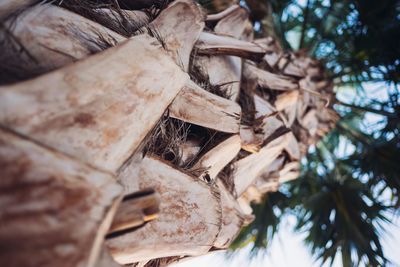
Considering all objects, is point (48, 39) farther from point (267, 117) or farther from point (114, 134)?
point (267, 117)

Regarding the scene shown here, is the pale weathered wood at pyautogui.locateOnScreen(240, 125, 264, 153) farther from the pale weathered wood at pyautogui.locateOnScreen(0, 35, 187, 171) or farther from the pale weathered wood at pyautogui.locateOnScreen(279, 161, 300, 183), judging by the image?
the pale weathered wood at pyautogui.locateOnScreen(279, 161, 300, 183)

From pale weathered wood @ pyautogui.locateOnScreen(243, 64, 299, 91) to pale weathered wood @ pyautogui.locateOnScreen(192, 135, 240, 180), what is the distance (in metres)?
0.48

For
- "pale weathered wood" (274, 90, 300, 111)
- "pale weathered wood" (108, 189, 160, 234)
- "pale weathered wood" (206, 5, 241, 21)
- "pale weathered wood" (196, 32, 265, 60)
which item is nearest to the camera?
"pale weathered wood" (108, 189, 160, 234)

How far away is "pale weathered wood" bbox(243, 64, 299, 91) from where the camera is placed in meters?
1.34

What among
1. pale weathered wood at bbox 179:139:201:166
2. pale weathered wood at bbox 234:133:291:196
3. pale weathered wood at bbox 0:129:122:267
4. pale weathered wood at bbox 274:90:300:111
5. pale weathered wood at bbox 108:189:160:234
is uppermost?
pale weathered wood at bbox 0:129:122:267

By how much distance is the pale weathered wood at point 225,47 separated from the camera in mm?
1000

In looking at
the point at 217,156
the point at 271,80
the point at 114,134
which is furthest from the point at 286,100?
the point at 114,134

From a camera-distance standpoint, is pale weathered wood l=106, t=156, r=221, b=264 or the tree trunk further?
pale weathered wood l=106, t=156, r=221, b=264

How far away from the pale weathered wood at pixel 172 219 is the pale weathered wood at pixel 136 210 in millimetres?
59

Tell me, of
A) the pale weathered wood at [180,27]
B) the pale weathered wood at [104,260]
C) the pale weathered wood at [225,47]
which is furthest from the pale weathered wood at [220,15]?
the pale weathered wood at [104,260]

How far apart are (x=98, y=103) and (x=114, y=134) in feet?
0.22

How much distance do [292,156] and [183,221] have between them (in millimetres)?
1135

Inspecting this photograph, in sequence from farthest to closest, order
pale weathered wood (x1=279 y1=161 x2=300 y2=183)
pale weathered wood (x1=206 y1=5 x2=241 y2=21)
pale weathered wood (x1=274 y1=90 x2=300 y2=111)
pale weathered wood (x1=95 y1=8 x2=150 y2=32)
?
pale weathered wood (x1=279 y1=161 x2=300 y2=183) < pale weathered wood (x1=274 y1=90 x2=300 y2=111) < pale weathered wood (x1=206 y1=5 x2=241 y2=21) < pale weathered wood (x1=95 y1=8 x2=150 y2=32)

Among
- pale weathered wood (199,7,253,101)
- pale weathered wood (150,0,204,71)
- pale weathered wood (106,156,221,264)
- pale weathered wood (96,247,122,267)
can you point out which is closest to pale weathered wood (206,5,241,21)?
pale weathered wood (199,7,253,101)
